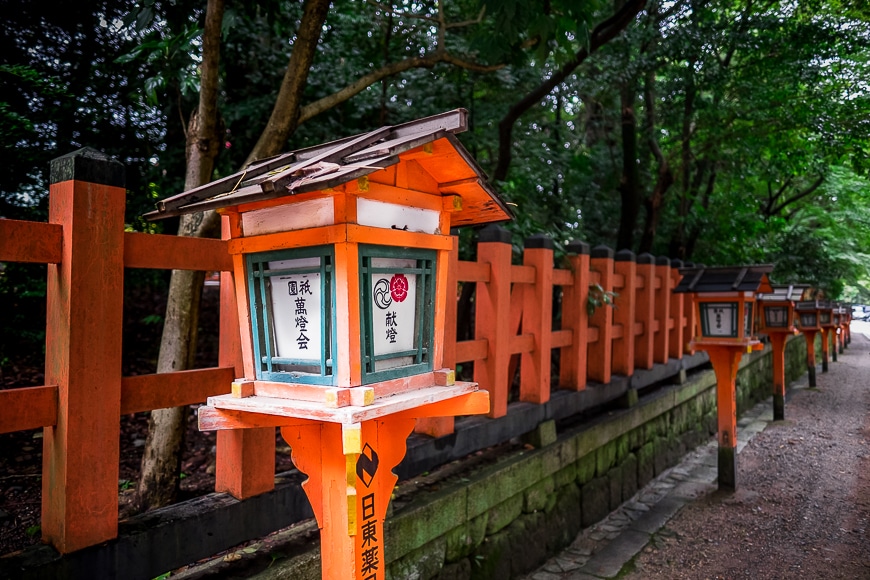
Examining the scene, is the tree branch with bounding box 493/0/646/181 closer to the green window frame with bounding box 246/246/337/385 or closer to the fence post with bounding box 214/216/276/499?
the fence post with bounding box 214/216/276/499

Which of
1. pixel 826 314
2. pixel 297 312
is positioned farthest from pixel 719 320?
pixel 826 314

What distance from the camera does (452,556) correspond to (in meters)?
3.80

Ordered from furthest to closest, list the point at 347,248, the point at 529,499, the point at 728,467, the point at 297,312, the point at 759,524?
the point at 728,467
the point at 759,524
the point at 529,499
the point at 297,312
the point at 347,248

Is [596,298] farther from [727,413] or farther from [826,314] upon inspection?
[826,314]

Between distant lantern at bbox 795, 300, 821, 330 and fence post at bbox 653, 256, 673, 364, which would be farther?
distant lantern at bbox 795, 300, 821, 330

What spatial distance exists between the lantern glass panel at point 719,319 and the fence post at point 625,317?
768 millimetres

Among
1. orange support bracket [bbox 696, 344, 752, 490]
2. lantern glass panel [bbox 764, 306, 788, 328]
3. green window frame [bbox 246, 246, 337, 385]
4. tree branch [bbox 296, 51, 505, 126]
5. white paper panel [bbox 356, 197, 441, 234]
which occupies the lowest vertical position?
orange support bracket [bbox 696, 344, 752, 490]

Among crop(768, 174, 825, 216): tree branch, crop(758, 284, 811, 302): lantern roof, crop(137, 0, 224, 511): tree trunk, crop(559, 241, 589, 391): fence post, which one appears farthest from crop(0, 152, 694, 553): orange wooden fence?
crop(768, 174, 825, 216): tree branch

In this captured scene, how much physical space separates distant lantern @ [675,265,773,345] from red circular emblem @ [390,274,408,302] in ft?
17.1

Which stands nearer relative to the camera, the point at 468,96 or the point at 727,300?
the point at 727,300

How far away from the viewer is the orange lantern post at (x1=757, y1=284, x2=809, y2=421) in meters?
9.81

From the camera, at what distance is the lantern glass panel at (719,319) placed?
6133 millimetres

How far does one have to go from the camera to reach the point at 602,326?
6.04m

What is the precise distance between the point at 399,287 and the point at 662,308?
6.55 m
